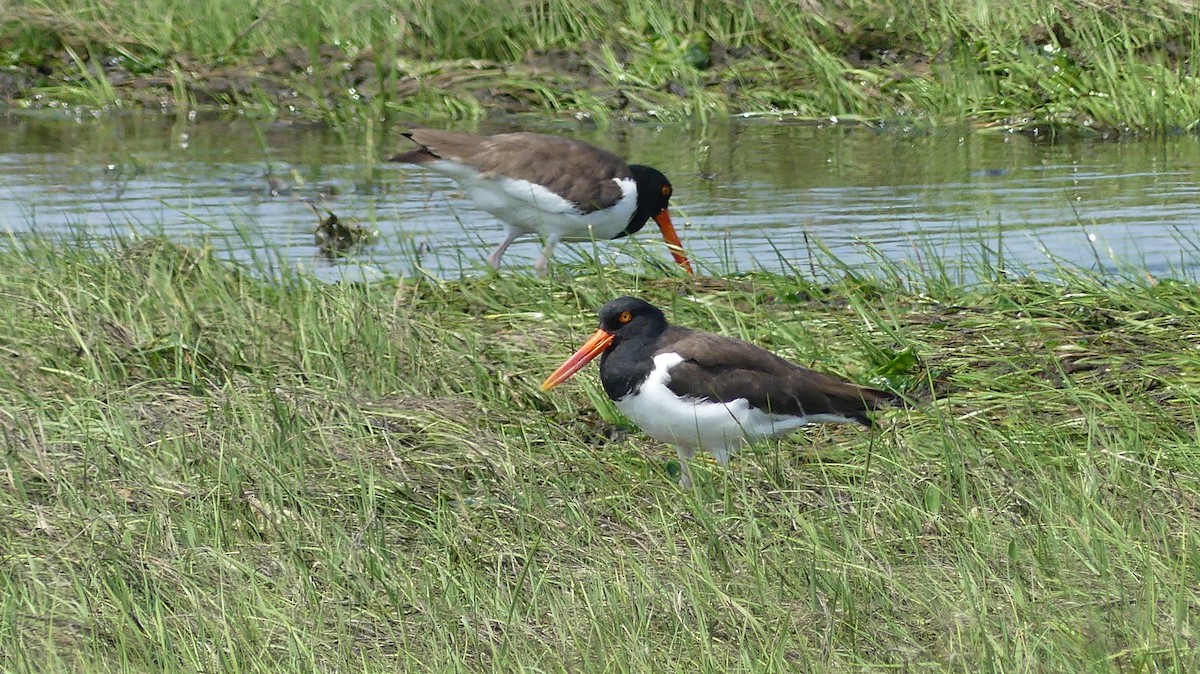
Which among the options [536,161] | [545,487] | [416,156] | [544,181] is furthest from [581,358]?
[416,156]

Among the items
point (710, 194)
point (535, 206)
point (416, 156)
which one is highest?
point (416, 156)

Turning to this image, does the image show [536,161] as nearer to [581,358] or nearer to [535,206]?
[535,206]

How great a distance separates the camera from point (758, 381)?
566 cm

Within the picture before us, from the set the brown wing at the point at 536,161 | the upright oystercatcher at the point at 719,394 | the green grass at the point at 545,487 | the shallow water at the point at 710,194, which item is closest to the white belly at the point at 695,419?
the upright oystercatcher at the point at 719,394

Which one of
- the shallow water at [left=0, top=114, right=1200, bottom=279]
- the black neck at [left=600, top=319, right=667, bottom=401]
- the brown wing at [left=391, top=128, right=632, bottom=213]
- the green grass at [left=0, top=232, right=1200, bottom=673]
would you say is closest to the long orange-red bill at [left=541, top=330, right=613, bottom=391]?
the black neck at [left=600, top=319, right=667, bottom=401]

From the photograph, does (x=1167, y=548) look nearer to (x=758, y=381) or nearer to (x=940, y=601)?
(x=940, y=601)

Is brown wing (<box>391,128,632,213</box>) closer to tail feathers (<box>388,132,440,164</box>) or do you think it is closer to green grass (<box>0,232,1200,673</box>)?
tail feathers (<box>388,132,440,164</box>)

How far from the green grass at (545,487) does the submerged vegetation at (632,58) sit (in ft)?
21.1

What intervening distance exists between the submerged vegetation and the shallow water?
0.42 metres

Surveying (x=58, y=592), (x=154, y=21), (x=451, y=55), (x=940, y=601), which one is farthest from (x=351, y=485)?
(x=154, y=21)

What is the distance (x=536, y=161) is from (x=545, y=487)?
13.0 feet

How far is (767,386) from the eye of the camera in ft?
18.5

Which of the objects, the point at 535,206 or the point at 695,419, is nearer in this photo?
the point at 695,419

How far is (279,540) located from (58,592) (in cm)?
63
